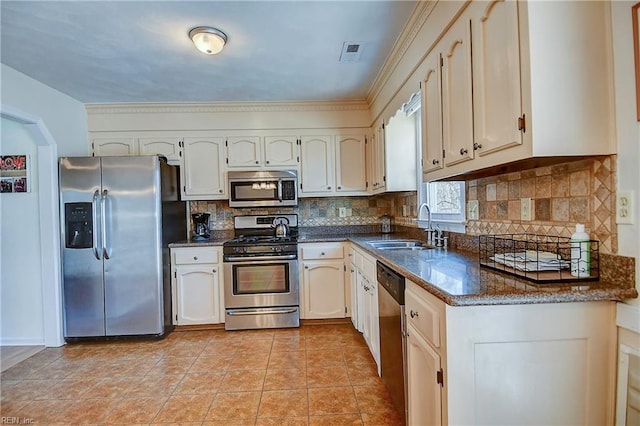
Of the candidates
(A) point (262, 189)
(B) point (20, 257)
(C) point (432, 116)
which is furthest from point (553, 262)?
(B) point (20, 257)

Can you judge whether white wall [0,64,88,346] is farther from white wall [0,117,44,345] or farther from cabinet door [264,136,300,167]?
cabinet door [264,136,300,167]

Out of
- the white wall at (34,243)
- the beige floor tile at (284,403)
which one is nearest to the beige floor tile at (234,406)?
the beige floor tile at (284,403)

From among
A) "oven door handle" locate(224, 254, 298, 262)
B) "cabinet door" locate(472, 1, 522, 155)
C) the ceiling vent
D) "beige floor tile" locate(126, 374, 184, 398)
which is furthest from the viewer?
"oven door handle" locate(224, 254, 298, 262)

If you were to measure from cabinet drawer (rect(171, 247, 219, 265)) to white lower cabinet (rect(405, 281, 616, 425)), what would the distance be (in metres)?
2.64

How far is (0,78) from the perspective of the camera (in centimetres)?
251

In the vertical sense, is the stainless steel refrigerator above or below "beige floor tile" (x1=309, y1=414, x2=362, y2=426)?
above

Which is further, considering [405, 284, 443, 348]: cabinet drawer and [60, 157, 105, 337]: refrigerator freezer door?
[60, 157, 105, 337]: refrigerator freezer door

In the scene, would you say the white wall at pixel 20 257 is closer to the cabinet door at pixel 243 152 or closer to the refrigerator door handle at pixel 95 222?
the refrigerator door handle at pixel 95 222

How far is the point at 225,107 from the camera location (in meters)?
3.50

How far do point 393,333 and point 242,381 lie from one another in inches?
47.6

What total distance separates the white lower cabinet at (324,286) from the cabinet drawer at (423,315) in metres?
1.80

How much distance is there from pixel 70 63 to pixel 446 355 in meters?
3.26

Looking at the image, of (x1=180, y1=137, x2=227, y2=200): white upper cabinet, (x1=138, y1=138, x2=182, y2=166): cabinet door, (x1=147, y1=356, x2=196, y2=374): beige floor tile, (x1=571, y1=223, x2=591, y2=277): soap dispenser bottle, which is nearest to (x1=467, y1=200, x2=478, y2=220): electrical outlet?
(x1=571, y1=223, x2=591, y2=277): soap dispenser bottle

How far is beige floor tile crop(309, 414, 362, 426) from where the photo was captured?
178cm
